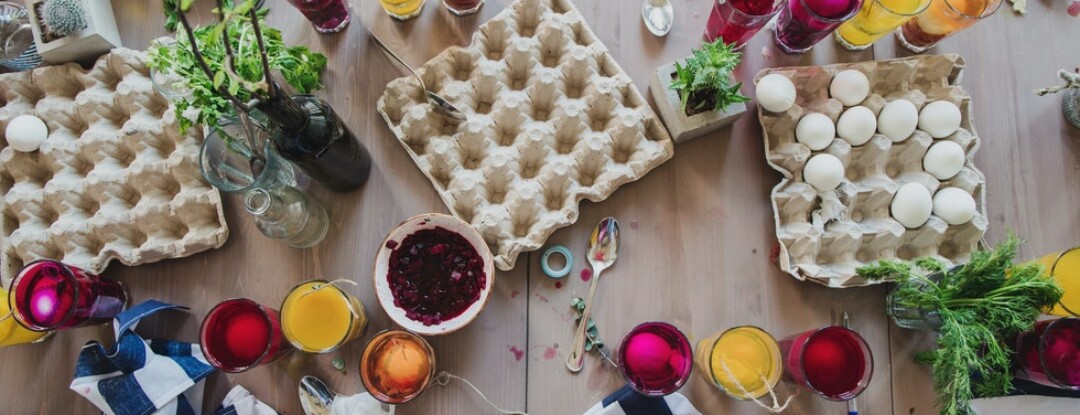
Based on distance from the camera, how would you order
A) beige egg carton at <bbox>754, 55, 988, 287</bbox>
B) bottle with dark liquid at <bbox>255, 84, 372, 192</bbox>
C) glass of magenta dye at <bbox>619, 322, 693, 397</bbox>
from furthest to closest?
beige egg carton at <bbox>754, 55, 988, 287</bbox> < glass of magenta dye at <bbox>619, 322, 693, 397</bbox> < bottle with dark liquid at <bbox>255, 84, 372, 192</bbox>

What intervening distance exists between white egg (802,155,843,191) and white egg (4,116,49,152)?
1330mm

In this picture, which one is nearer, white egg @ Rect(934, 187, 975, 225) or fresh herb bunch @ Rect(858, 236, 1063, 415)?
fresh herb bunch @ Rect(858, 236, 1063, 415)

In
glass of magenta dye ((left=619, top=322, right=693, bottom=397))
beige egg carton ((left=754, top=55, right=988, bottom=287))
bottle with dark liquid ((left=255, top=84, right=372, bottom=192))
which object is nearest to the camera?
bottle with dark liquid ((left=255, top=84, right=372, bottom=192))

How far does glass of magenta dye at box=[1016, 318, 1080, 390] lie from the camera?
2.88 feet

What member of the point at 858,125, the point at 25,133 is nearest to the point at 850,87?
the point at 858,125

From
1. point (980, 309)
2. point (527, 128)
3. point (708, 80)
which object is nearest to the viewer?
point (980, 309)

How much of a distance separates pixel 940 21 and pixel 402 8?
36.9 inches

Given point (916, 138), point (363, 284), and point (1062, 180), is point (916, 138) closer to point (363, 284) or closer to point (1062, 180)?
point (1062, 180)

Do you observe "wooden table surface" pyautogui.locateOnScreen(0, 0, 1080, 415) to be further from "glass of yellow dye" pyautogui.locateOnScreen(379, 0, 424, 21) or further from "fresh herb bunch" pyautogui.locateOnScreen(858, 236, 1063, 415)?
"fresh herb bunch" pyautogui.locateOnScreen(858, 236, 1063, 415)

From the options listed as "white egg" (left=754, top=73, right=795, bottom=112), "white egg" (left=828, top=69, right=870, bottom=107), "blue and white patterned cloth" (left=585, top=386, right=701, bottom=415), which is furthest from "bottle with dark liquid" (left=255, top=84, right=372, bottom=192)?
"white egg" (left=828, top=69, right=870, bottom=107)

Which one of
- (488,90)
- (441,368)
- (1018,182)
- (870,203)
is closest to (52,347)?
(441,368)

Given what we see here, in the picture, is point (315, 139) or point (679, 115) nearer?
point (315, 139)

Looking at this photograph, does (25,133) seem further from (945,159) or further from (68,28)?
(945,159)

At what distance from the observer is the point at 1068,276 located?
0.94 meters
